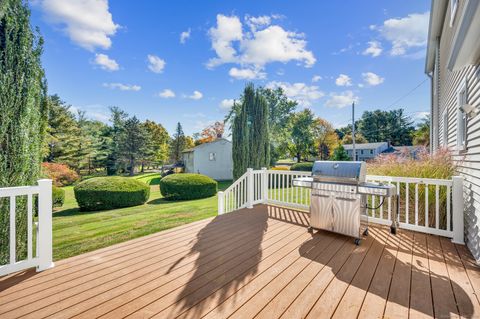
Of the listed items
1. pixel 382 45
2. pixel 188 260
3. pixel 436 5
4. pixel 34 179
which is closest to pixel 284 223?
pixel 188 260

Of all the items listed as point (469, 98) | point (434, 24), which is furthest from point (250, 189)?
point (434, 24)

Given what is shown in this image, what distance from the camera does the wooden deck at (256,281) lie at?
1692 mm

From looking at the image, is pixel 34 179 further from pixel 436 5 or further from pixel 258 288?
pixel 436 5

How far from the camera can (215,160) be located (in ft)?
64.0

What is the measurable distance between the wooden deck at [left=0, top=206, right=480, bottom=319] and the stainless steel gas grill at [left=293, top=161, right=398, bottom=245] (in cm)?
22

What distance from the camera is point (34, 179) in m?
2.90

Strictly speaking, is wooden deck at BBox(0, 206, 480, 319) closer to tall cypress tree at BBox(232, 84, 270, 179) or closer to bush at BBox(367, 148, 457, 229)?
bush at BBox(367, 148, 457, 229)

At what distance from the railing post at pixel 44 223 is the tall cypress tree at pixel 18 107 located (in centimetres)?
74

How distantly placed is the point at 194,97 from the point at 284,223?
21.1 metres

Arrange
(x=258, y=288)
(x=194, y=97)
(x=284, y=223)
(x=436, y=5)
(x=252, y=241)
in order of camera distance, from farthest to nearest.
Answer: (x=194, y=97)
(x=436, y=5)
(x=284, y=223)
(x=252, y=241)
(x=258, y=288)

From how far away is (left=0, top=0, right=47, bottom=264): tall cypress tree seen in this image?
2.61 m

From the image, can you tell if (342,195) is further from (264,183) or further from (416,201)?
(264,183)

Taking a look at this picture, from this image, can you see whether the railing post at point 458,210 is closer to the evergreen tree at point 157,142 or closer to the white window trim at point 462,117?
the white window trim at point 462,117

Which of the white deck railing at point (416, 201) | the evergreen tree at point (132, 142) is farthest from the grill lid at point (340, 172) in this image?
the evergreen tree at point (132, 142)
